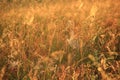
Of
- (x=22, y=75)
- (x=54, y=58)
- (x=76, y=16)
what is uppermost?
(x=76, y=16)

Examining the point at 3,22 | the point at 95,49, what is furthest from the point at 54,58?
the point at 3,22

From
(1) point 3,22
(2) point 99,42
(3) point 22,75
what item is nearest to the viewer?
(3) point 22,75

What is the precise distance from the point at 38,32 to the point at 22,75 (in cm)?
99

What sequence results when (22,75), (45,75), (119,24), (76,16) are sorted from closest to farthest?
(45,75) < (22,75) < (119,24) < (76,16)

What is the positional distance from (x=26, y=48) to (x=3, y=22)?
1.33 meters

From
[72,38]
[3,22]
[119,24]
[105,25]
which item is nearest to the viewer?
[72,38]

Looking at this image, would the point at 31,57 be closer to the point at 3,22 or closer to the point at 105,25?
the point at 105,25

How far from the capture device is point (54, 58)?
1.89 meters

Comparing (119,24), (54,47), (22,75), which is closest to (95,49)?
(54,47)

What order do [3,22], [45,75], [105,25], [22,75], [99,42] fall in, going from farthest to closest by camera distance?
[3,22] → [105,25] → [99,42] → [22,75] → [45,75]

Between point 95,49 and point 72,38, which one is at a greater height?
point 72,38

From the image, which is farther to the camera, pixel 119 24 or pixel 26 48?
pixel 119 24

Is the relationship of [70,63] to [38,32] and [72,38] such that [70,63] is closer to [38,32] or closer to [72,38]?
[72,38]

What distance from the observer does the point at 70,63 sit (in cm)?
197
